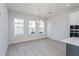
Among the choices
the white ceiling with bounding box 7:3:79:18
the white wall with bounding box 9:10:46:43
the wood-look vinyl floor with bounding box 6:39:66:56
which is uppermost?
the white ceiling with bounding box 7:3:79:18

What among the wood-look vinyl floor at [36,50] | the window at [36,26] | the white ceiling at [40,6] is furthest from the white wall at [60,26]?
the wood-look vinyl floor at [36,50]

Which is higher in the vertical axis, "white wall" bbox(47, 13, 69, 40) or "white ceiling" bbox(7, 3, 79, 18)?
"white ceiling" bbox(7, 3, 79, 18)

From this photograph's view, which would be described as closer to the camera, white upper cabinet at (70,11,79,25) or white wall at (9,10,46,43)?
white upper cabinet at (70,11,79,25)

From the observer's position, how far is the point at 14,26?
22.5 ft

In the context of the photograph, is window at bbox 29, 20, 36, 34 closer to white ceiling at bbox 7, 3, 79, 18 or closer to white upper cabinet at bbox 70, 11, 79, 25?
white ceiling at bbox 7, 3, 79, 18

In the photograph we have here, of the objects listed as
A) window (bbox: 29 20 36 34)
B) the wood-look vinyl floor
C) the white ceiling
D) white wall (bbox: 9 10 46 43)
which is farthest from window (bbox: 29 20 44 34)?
the wood-look vinyl floor

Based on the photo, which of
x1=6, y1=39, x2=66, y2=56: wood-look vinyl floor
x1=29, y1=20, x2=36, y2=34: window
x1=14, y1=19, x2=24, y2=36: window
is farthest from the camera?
x1=29, y1=20, x2=36, y2=34: window

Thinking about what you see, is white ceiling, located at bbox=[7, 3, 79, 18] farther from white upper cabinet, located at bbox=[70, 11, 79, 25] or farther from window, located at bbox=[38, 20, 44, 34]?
window, located at bbox=[38, 20, 44, 34]

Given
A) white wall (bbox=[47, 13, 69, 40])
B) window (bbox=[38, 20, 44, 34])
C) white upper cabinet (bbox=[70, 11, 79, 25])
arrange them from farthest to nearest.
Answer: window (bbox=[38, 20, 44, 34])
white wall (bbox=[47, 13, 69, 40])
white upper cabinet (bbox=[70, 11, 79, 25])

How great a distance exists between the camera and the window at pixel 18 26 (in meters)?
7.00

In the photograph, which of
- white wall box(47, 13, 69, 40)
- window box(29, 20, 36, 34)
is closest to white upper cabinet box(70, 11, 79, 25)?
white wall box(47, 13, 69, 40)

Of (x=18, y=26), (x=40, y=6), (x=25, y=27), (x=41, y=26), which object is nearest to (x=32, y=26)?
(x=25, y=27)

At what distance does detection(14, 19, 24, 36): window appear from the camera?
23.0 feet

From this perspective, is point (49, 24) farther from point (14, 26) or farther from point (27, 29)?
point (14, 26)
